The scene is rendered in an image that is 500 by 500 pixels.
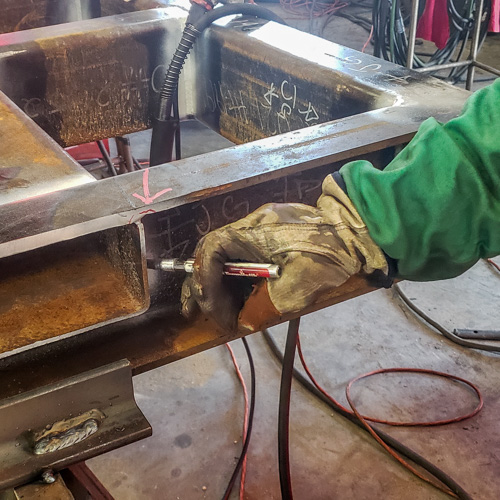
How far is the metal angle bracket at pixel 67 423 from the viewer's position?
2.89 ft

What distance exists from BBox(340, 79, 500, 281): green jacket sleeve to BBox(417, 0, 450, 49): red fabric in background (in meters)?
3.93

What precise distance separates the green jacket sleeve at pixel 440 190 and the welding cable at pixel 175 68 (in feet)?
3.31

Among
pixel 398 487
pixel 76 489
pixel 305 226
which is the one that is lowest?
pixel 398 487

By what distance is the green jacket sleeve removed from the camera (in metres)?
0.97

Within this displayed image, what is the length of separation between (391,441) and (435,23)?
3.66 meters

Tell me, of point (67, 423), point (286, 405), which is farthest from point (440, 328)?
point (67, 423)

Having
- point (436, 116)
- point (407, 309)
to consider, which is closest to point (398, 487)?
point (407, 309)

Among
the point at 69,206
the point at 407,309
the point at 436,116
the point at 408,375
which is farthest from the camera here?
the point at 407,309

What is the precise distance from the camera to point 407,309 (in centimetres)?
283

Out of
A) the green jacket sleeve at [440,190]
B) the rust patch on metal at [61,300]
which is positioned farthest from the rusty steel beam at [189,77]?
the rust patch on metal at [61,300]

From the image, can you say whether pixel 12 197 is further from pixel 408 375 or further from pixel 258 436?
pixel 408 375

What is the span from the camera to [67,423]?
0.95m

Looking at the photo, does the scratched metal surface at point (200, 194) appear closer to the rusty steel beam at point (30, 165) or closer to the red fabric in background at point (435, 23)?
the rusty steel beam at point (30, 165)

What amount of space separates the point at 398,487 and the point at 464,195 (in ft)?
4.45
